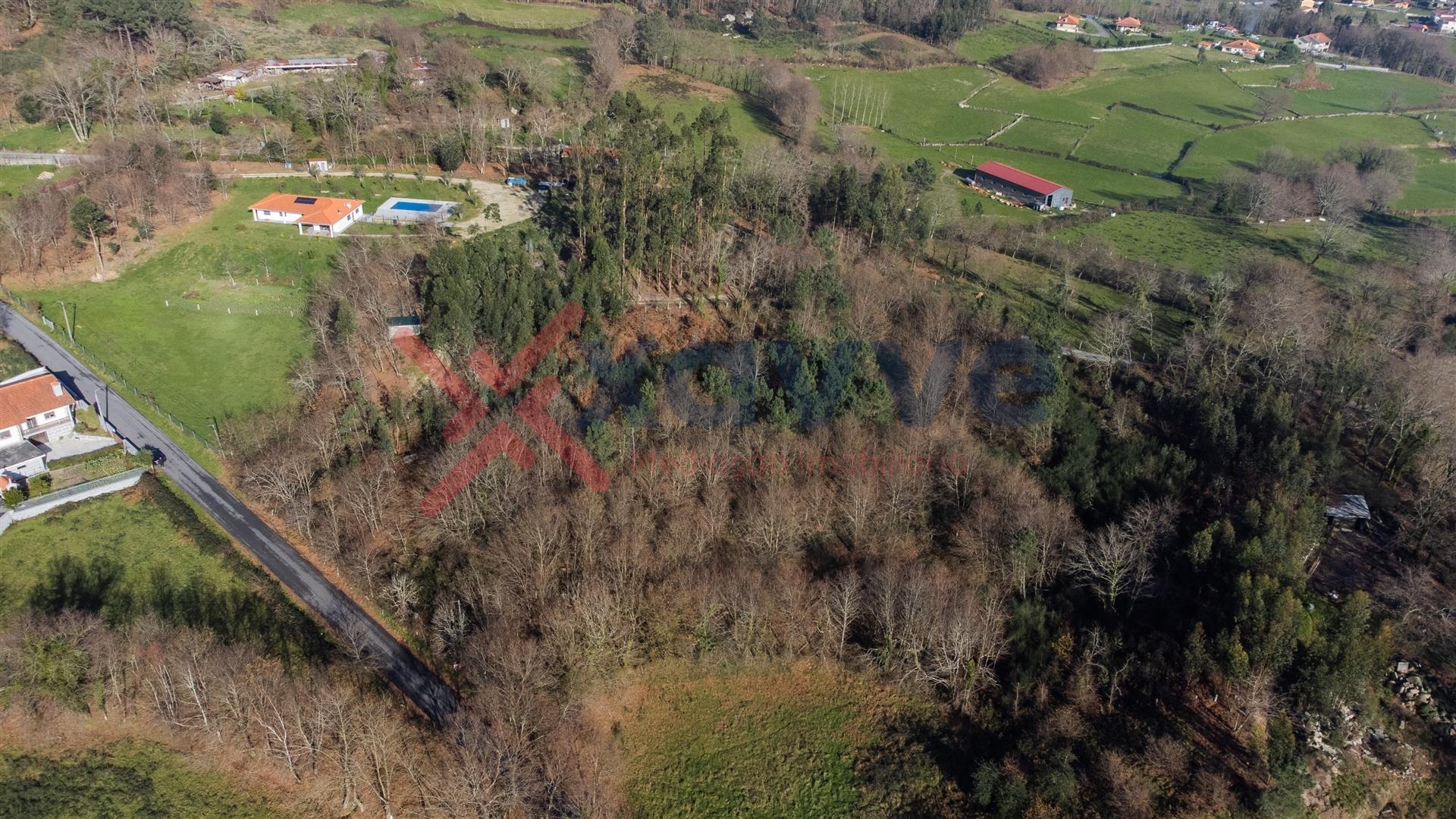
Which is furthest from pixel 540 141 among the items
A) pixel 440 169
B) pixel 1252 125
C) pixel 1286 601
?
pixel 1252 125

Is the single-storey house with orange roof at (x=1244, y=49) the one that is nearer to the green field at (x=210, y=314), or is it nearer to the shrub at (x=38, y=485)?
the green field at (x=210, y=314)

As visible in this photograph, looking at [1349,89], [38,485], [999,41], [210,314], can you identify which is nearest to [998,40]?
[999,41]

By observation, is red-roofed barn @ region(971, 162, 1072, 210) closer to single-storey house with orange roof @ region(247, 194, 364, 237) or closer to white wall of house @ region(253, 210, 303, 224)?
single-storey house with orange roof @ region(247, 194, 364, 237)

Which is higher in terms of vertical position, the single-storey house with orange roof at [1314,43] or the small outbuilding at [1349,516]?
the single-storey house with orange roof at [1314,43]

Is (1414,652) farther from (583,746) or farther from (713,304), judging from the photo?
(713,304)

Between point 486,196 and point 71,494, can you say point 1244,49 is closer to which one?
point 486,196

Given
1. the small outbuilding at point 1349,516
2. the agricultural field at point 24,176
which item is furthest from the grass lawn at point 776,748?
the agricultural field at point 24,176

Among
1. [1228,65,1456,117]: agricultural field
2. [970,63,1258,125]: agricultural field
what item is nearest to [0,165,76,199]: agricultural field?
[970,63,1258,125]: agricultural field
